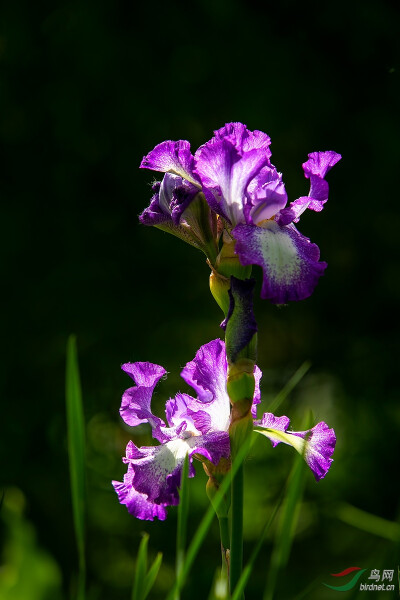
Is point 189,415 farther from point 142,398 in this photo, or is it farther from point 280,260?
point 280,260

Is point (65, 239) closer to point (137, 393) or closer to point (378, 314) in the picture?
point (378, 314)

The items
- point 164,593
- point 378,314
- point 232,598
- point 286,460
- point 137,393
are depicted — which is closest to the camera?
point 232,598

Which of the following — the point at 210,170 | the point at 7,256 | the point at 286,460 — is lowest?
the point at 286,460

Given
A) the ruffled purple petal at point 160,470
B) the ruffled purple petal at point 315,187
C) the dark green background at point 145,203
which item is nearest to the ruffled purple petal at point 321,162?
the ruffled purple petal at point 315,187

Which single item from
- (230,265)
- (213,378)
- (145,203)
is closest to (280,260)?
(230,265)

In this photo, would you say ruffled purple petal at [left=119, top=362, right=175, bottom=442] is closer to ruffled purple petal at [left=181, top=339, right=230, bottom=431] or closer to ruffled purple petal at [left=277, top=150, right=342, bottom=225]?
ruffled purple petal at [left=181, top=339, right=230, bottom=431]

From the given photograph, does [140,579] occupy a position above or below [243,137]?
below

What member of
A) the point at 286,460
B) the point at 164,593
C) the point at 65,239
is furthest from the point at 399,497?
the point at 65,239
